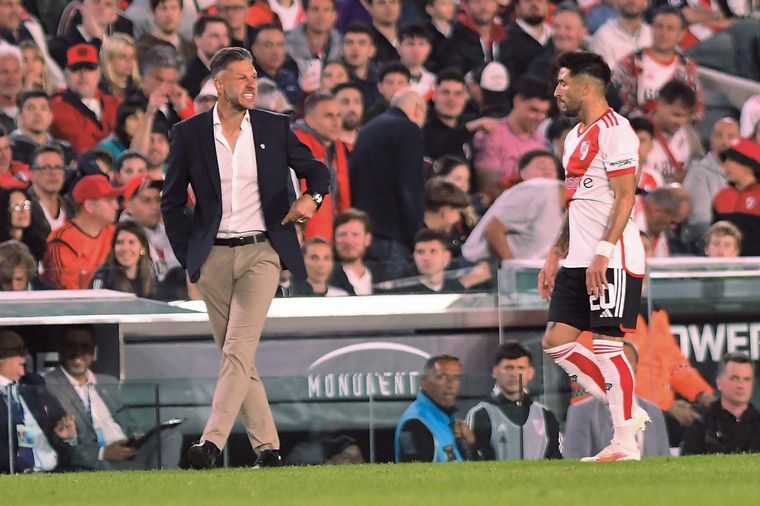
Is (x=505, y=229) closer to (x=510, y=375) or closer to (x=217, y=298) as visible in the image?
(x=510, y=375)

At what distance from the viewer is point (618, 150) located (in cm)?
707

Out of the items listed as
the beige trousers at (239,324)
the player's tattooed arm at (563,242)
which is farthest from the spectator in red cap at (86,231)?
the player's tattooed arm at (563,242)

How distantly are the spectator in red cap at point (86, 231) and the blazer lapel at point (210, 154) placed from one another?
137 inches

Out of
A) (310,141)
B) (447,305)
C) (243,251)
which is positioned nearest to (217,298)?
(243,251)

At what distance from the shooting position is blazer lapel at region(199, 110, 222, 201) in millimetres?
Answer: 7344

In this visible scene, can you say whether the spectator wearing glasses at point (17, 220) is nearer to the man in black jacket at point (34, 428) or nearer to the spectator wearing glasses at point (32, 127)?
the spectator wearing glasses at point (32, 127)

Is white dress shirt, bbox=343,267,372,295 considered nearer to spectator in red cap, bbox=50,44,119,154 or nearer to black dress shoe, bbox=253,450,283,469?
black dress shoe, bbox=253,450,283,469

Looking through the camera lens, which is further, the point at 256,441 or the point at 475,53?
the point at 475,53

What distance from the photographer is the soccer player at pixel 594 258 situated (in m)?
7.10

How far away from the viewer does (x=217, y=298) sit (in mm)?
7449

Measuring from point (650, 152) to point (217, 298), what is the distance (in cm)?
716

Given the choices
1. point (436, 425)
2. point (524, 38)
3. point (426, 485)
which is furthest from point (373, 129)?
point (426, 485)

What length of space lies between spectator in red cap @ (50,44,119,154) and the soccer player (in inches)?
244

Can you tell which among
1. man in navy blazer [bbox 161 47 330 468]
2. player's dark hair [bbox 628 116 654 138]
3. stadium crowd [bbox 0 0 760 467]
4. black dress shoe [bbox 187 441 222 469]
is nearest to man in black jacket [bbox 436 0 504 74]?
stadium crowd [bbox 0 0 760 467]
